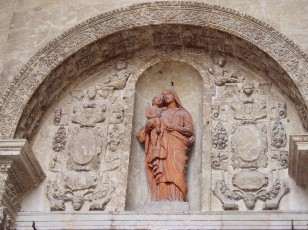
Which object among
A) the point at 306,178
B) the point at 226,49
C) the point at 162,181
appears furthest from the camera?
the point at 226,49

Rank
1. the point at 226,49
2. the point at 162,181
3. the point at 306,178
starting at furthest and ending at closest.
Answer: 1. the point at 226,49
2. the point at 162,181
3. the point at 306,178

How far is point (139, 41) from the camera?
10.4 meters

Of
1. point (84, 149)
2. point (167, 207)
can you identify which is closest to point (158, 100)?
point (84, 149)

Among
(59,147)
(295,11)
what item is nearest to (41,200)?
(59,147)

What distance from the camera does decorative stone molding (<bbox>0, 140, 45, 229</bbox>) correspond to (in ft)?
29.4

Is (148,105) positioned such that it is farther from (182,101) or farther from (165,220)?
(165,220)

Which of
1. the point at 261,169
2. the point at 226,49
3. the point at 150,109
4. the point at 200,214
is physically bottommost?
the point at 200,214

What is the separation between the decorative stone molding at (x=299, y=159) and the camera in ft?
27.5

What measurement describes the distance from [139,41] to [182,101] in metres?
1.11

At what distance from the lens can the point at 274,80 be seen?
32.4ft

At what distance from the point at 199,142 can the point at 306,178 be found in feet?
5.79

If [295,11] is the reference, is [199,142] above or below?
below

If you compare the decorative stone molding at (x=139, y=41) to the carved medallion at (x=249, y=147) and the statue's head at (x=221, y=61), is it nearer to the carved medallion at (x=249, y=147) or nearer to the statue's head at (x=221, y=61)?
the statue's head at (x=221, y=61)

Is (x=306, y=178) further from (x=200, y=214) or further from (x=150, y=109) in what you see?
(x=150, y=109)
